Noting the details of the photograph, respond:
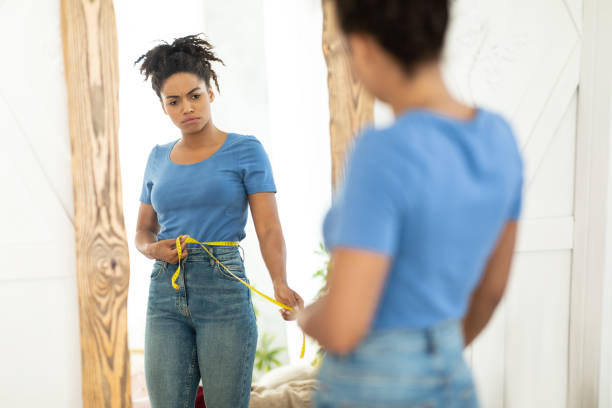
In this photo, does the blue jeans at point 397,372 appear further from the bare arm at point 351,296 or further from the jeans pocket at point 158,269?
the jeans pocket at point 158,269

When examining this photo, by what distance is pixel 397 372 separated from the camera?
2.48 ft

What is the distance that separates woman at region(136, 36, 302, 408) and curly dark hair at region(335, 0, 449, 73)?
0.98 m

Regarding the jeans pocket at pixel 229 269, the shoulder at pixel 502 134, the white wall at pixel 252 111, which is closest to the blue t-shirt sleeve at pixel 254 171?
the jeans pocket at pixel 229 269

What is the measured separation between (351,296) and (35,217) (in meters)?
1.65

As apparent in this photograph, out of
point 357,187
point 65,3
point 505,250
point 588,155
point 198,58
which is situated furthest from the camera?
point 588,155

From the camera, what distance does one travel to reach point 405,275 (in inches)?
28.9

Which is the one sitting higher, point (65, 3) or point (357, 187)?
point (65, 3)

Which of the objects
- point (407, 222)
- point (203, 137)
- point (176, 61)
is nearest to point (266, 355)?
point (203, 137)

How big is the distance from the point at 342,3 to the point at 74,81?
1.50m

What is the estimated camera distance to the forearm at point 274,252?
169 cm

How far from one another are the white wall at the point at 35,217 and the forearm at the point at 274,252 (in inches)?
31.3

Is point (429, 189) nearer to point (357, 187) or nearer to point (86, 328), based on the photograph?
point (357, 187)

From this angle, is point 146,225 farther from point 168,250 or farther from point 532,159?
point 532,159

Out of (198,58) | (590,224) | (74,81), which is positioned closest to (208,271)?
(198,58)
